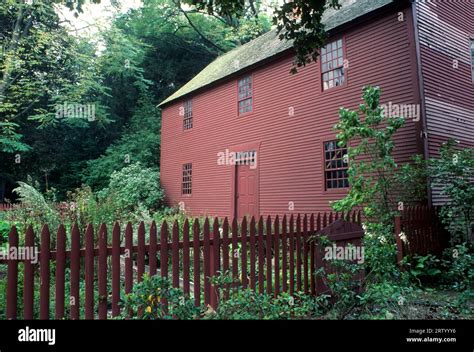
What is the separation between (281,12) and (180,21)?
3048 centimetres

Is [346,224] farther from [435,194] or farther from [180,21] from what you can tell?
[180,21]

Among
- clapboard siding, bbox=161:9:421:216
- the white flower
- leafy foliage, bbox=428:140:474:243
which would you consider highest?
clapboard siding, bbox=161:9:421:216

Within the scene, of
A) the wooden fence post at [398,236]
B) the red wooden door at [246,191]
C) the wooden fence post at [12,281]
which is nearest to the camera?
the wooden fence post at [12,281]

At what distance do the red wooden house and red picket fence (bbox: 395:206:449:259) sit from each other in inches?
31.3

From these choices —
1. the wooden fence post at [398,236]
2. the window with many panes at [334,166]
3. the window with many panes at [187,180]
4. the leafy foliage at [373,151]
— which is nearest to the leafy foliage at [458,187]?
the leafy foliage at [373,151]

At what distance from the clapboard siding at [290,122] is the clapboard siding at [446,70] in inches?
20.1

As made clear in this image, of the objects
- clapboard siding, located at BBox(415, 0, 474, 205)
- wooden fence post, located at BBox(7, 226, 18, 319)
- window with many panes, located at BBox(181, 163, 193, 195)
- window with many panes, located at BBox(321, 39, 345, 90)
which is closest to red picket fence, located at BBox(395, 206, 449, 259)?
clapboard siding, located at BBox(415, 0, 474, 205)

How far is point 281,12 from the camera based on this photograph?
5598 mm

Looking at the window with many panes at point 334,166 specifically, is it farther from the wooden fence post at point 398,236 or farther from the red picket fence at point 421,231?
the wooden fence post at point 398,236

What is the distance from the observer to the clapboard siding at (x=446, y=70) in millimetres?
9414

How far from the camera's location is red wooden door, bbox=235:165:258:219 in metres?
14.1

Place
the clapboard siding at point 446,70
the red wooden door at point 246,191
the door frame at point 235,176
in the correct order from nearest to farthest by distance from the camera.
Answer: the clapboard siding at point 446,70
the door frame at point 235,176
the red wooden door at point 246,191

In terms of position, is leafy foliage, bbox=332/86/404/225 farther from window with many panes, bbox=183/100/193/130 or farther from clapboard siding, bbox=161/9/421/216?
window with many panes, bbox=183/100/193/130

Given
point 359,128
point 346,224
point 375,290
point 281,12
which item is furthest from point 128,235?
point 359,128
